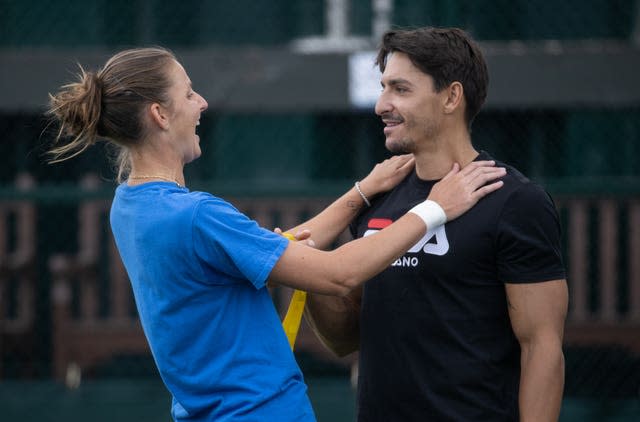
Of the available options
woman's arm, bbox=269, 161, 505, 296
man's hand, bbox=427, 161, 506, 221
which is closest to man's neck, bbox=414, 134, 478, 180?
man's hand, bbox=427, 161, 506, 221

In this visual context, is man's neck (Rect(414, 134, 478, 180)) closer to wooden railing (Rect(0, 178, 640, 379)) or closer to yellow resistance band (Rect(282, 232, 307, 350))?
yellow resistance band (Rect(282, 232, 307, 350))

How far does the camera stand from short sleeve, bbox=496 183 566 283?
8.81 ft

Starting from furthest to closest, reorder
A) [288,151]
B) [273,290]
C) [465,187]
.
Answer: [288,151]
[273,290]
[465,187]

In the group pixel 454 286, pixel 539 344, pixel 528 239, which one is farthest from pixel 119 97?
pixel 539 344

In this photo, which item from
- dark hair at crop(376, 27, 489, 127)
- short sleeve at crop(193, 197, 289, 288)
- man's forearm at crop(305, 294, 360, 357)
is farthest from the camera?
man's forearm at crop(305, 294, 360, 357)

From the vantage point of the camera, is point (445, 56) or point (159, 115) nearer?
point (159, 115)

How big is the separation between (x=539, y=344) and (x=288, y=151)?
4300 mm

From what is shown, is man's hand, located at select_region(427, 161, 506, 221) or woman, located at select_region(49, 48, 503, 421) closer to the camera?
woman, located at select_region(49, 48, 503, 421)

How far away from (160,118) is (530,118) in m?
4.43

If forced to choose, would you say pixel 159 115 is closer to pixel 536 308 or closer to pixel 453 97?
pixel 453 97

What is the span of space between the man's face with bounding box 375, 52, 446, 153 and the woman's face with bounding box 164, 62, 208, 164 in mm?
619

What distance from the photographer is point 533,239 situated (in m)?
2.68


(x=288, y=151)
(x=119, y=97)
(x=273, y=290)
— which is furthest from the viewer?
(x=288, y=151)

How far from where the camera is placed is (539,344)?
2.69 meters
